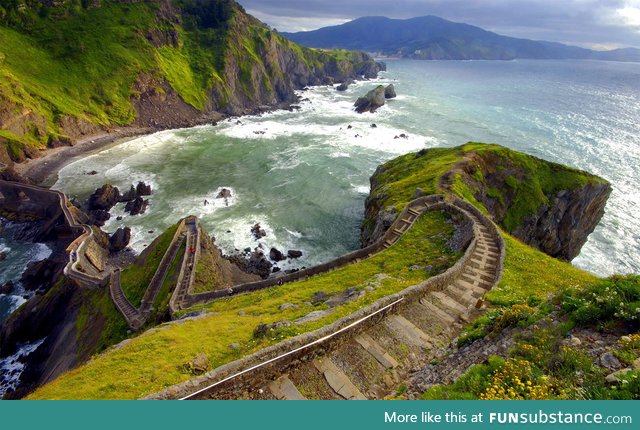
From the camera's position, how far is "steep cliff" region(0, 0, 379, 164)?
97.0 metres

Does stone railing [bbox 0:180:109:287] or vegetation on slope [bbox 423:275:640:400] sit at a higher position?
vegetation on slope [bbox 423:275:640:400]

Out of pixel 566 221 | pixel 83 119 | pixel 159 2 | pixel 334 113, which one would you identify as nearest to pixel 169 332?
pixel 566 221

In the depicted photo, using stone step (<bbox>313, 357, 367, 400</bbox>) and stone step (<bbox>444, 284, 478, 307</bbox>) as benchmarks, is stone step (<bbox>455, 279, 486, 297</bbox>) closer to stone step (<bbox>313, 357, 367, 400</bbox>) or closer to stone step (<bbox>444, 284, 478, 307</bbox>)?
stone step (<bbox>444, 284, 478, 307</bbox>)

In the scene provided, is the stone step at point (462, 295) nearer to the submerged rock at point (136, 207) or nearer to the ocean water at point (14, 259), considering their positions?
the ocean water at point (14, 259)

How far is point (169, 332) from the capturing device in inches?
854

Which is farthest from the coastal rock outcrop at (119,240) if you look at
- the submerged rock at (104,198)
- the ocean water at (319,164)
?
the submerged rock at (104,198)

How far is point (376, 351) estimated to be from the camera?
15.4 metres

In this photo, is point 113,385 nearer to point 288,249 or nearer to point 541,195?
point 288,249

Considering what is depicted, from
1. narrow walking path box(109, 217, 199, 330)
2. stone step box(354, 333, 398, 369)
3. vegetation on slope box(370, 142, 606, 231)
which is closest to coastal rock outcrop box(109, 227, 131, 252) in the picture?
narrow walking path box(109, 217, 199, 330)

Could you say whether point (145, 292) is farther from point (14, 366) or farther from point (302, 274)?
point (302, 274)

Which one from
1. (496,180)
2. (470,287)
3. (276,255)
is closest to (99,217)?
(276,255)

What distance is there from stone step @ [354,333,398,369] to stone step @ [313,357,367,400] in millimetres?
1812

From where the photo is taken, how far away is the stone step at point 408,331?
53.7 feet

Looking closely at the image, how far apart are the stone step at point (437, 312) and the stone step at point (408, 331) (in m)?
2.00
